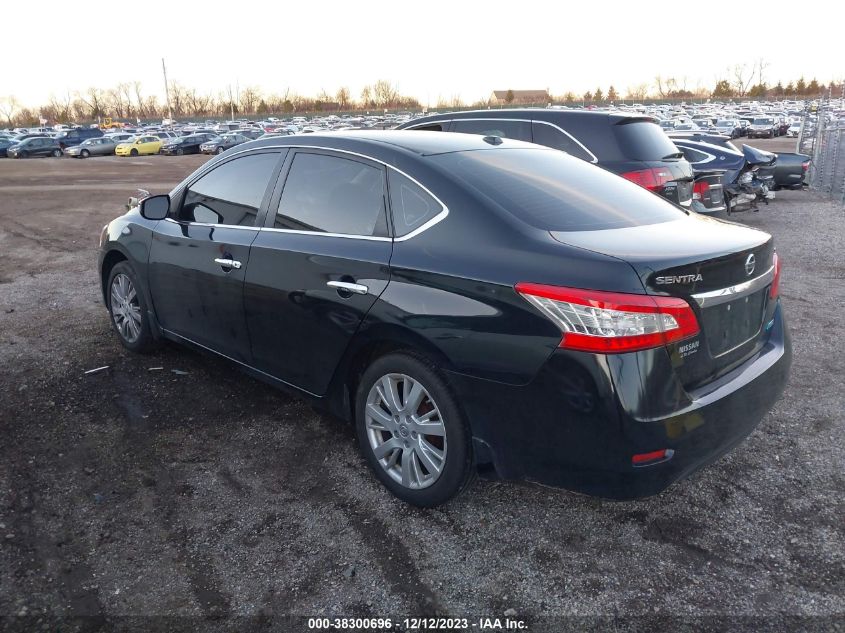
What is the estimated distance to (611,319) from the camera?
257cm

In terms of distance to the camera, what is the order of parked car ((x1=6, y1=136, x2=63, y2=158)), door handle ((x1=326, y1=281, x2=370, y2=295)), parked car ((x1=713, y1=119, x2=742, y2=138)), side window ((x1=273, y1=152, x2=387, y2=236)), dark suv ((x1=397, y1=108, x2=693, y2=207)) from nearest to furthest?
1. door handle ((x1=326, y1=281, x2=370, y2=295))
2. side window ((x1=273, y1=152, x2=387, y2=236))
3. dark suv ((x1=397, y1=108, x2=693, y2=207))
4. parked car ((x1=6, y1=136, x2=63, y2=158))
5. parked car ((x1=713, y1=119, x2=742, y2=138))

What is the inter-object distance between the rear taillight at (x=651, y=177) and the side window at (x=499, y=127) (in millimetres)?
1298

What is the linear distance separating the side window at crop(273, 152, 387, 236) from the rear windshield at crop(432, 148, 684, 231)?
38 cm

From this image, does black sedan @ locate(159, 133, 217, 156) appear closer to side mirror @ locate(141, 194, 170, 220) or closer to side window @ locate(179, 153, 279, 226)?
side mirror @ locate(141, 194, 170, 220)

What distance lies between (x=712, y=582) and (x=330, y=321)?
2.03 meters

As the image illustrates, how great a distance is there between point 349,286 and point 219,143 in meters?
44.4

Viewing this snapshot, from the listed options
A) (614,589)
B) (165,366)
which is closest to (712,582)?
(614,589)

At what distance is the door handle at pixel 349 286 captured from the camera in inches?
129

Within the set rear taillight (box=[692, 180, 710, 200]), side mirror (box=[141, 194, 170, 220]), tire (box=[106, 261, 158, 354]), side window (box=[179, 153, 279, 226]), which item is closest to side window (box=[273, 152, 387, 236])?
side window (box=[179, 153, 279, 226])

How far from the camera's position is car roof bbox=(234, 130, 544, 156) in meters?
3.62

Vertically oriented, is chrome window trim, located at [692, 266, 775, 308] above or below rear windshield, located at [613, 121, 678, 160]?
Answer: below

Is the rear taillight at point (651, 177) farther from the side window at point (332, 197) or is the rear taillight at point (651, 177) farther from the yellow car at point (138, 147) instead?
the yellow car at point (138, 147)

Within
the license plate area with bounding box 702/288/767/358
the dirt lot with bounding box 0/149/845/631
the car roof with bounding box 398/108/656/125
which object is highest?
the car roof with bounding box 398/108/656/125

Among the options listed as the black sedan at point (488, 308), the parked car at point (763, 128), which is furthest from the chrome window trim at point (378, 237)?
the parked car at point (763, 128)
